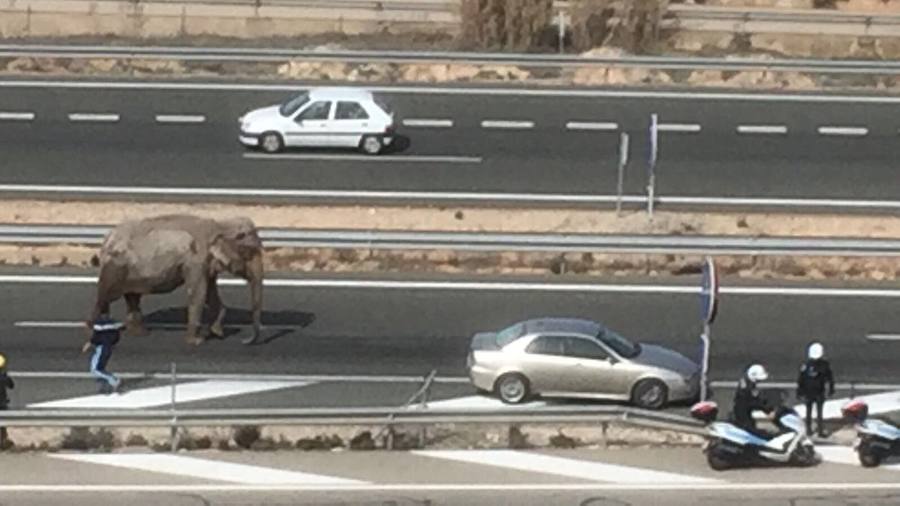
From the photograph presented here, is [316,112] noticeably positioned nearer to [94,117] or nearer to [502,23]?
[94,117]

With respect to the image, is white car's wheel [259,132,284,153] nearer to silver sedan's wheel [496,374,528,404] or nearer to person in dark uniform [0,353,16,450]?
silver sedan's wheel [496,374,528,404]

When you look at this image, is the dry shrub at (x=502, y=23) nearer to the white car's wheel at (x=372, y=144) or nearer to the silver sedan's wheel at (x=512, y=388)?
the white car's wheel at (x=372, y=144)

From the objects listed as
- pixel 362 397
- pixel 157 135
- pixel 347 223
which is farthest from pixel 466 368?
pixel 157 135

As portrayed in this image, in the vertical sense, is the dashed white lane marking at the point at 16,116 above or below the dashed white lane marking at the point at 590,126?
below

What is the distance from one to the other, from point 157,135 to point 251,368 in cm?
1119

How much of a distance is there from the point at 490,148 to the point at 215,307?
9.81 m

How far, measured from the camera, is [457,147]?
109ft

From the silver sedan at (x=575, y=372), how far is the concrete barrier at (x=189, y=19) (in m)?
19.3

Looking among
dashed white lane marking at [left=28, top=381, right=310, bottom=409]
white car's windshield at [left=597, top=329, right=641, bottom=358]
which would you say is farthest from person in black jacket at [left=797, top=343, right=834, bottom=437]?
dashed white lane marking at [left=28, top=381, right=310, bottom=409]

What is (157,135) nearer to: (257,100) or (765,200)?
(257,100)

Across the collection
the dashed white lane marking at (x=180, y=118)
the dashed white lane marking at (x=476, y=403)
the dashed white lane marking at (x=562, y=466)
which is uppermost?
the dashed white lane marking at (x=180, y=118)

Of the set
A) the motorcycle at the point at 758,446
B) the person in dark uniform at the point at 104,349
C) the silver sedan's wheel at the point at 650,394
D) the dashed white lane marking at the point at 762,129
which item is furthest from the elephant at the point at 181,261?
the dashed white lane marking at the point at 762,129

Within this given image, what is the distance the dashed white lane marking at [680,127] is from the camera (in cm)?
3453

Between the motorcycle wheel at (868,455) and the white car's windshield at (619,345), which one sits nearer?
the motorcycle wheel at (868,455)
